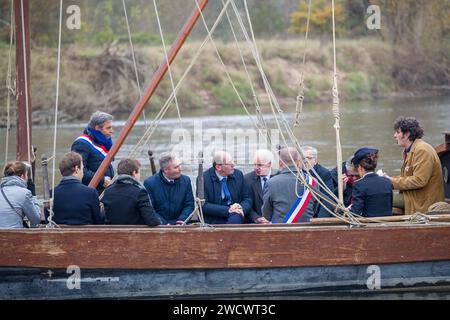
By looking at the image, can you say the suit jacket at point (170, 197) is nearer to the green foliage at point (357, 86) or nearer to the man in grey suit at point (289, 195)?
the man in grey suit at point (289, 195)

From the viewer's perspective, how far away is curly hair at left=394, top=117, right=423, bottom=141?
879 cm

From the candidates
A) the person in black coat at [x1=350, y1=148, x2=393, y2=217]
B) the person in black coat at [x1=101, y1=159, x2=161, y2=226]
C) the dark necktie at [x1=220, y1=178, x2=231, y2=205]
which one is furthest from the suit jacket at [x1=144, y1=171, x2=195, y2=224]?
the person in black coat at [x1=350, y1=148, x2=393, y2=217]

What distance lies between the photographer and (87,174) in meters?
9.66

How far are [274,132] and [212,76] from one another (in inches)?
483

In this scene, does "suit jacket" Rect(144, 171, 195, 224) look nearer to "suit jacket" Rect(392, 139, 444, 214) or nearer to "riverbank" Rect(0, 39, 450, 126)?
"suit jacket" Rect(392, 139, 444, 214)

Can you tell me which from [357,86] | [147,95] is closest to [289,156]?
[147,95]

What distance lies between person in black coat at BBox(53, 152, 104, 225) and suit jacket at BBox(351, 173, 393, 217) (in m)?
2.04

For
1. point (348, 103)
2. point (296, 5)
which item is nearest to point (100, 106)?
point (348, 103)

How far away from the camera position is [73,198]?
8328 millimetres

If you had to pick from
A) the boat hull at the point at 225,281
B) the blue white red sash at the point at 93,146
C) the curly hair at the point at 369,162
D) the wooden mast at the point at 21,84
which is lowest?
the boat hull at the point at 225,281

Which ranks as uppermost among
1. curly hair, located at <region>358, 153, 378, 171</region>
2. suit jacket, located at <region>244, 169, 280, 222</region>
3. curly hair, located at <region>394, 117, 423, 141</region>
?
curly hair, located at <region>394, 117, 423, 141</region>

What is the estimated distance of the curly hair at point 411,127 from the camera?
346 inches

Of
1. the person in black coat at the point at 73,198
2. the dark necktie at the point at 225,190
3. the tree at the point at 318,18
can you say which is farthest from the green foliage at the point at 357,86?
the person in black coat at the point at 73,198

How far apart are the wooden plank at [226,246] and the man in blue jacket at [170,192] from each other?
80 centimetres
